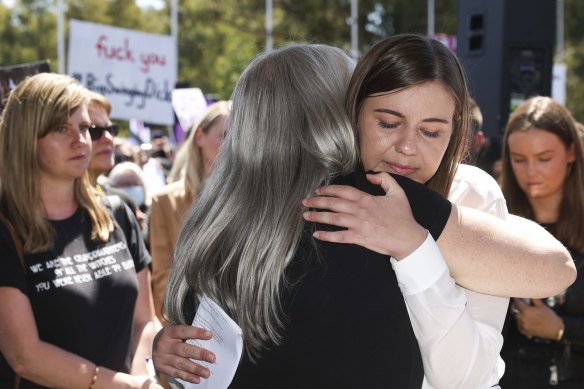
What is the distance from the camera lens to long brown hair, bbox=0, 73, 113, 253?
2.89m

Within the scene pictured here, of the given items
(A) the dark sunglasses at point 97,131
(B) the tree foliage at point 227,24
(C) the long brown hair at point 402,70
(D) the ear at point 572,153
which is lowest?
(D) the ear at point 572,153

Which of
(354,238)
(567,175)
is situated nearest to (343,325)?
(354,238)

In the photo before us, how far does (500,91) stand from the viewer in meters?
5.70

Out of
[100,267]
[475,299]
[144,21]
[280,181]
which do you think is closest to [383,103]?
[280,181]

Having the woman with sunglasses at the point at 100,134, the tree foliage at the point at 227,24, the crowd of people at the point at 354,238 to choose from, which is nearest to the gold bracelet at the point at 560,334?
the crowd of people at the point at 354,238

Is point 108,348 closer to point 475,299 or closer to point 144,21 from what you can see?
point 475,299

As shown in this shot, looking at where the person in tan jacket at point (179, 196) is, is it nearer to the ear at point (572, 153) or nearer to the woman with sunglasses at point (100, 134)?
the woman with sunglasses at point (100, 134)

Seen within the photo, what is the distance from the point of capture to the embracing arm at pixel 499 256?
1603 mm

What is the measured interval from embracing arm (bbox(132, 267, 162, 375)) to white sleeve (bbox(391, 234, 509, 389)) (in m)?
1.67

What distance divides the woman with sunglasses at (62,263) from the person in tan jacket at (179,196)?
36.6 inches

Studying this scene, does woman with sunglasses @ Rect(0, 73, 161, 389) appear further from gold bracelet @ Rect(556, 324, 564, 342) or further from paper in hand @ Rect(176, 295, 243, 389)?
gold bracelet @ Rect(556, 324, 564, 342)

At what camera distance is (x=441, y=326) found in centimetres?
158

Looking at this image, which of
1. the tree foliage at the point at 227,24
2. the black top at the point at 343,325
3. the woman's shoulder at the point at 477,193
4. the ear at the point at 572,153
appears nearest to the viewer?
the black top at the point at 343,325

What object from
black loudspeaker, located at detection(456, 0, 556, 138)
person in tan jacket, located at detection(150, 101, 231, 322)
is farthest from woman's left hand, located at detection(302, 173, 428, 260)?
black loudspeaker, located at detection(456, 0, 556, 138)
